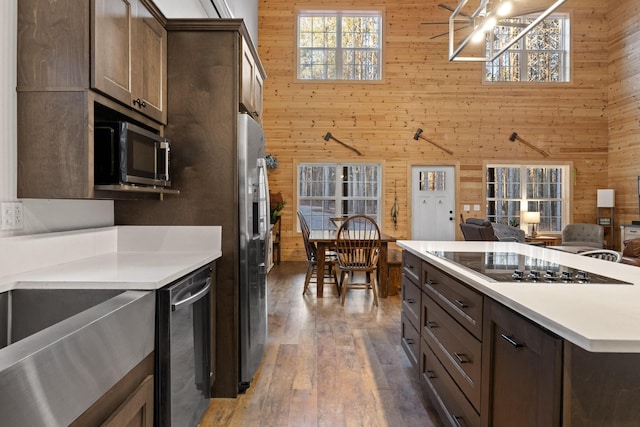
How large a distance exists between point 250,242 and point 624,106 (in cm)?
857

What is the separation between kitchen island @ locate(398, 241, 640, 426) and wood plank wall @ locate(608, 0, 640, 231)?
22.7ft

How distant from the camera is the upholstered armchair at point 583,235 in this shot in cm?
756

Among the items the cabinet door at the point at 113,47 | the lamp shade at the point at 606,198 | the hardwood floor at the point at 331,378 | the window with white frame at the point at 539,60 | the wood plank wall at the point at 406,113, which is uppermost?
the window with white frame at the point at 539,60

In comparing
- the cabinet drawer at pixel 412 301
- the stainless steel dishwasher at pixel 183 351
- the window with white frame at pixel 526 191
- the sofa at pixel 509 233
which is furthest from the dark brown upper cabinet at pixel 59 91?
the window with white frame at pixel 526 191

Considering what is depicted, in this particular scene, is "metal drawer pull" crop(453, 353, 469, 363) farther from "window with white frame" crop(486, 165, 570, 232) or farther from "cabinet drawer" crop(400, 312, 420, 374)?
"window with white frame" crop(486, 165, 570, 232)

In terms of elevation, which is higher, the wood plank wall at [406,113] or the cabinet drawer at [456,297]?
the wood plank wall at [406,113]

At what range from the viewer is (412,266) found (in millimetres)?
2691

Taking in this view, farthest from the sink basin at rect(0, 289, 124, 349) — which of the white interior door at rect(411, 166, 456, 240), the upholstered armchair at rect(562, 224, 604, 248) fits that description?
the upholstered armchair at rect(562, 224, 604, 248)

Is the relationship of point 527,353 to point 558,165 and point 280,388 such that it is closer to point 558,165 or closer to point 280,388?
point 280,388

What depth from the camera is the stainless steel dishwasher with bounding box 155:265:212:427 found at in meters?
1.57

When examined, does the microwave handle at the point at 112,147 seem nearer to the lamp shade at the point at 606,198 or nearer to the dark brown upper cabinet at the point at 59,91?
the dark brown upper cabinet at the point at 59,91

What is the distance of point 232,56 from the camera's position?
7.77 feet

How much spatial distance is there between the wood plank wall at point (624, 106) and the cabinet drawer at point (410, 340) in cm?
706

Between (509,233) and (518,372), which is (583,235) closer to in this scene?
(509,233)
